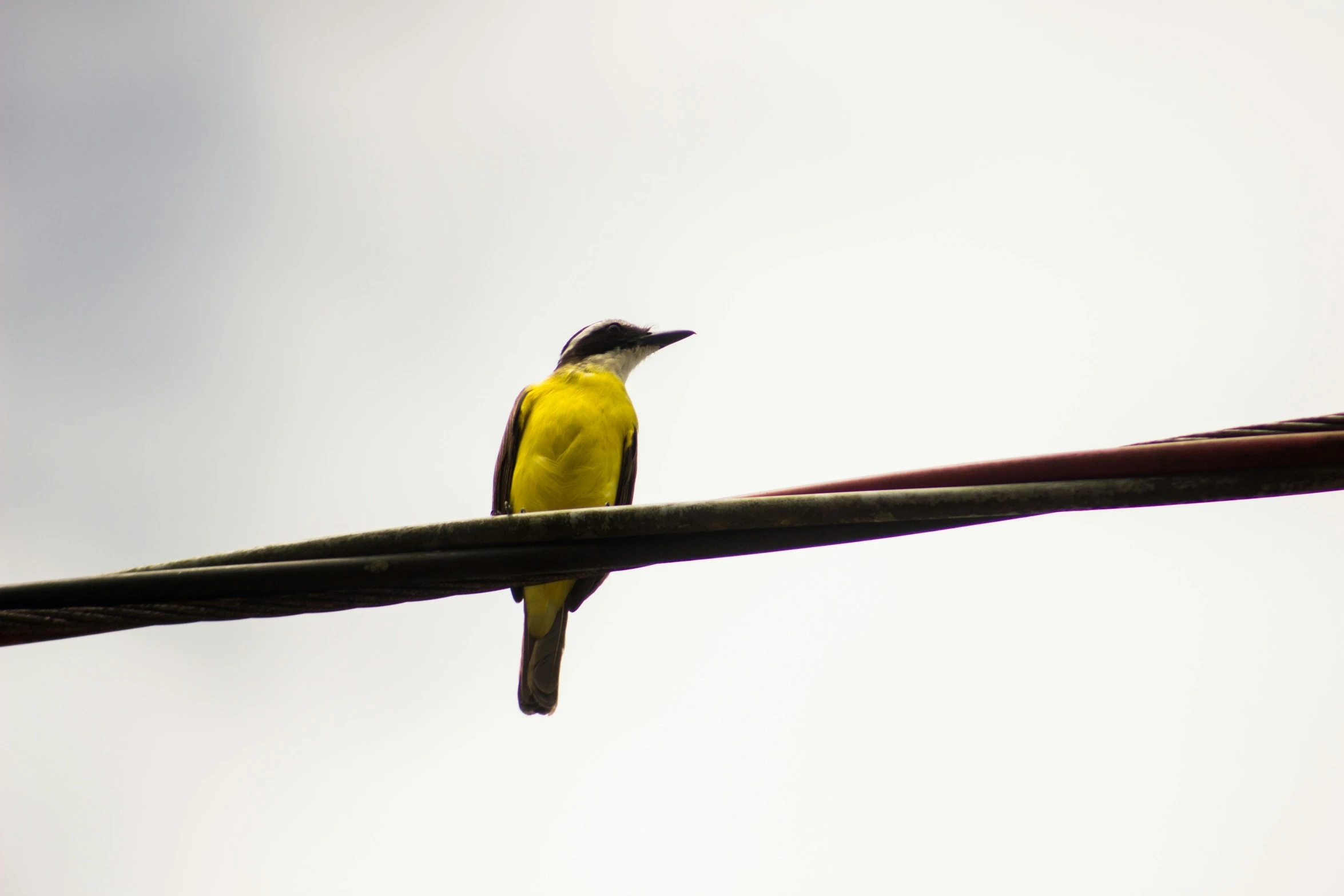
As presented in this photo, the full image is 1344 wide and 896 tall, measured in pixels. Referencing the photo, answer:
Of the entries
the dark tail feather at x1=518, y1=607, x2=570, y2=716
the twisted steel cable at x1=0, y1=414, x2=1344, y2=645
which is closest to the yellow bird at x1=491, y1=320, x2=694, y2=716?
the dark tail feather at x1=518, y1=607, x2=570, y2=716

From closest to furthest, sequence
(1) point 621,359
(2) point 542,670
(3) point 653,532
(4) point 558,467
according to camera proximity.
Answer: (3) point 653,532 → (4) point 558,467 → (2) point 542,670 → (1) point 621,359

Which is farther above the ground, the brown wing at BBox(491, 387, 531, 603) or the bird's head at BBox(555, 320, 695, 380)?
the bird's head at BBox(555, 320, 695, 380)

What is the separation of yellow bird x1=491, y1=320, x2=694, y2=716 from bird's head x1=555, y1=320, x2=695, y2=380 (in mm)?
161

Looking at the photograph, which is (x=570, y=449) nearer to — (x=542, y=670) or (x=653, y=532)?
(x=542, y=670)

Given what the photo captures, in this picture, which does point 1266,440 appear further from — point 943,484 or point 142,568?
point 142,568

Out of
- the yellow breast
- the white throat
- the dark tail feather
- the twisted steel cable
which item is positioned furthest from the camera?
the white throat

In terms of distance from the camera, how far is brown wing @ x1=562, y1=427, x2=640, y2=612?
5.74 metres

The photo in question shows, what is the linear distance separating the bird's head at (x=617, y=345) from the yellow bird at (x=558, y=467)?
0.53ft

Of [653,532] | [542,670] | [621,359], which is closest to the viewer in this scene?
[653,532]

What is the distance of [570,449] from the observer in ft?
17.5

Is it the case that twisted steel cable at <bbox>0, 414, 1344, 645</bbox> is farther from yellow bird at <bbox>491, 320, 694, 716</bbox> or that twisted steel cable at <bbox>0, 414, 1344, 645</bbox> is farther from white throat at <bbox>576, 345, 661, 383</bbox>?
white throat at <bbox>576, 345, 661, 383</bbox>

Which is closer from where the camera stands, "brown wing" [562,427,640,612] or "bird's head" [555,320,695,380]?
"brown wing" [562,427,640,612]

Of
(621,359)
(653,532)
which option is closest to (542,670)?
(621,359)

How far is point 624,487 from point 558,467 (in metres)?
0.67
